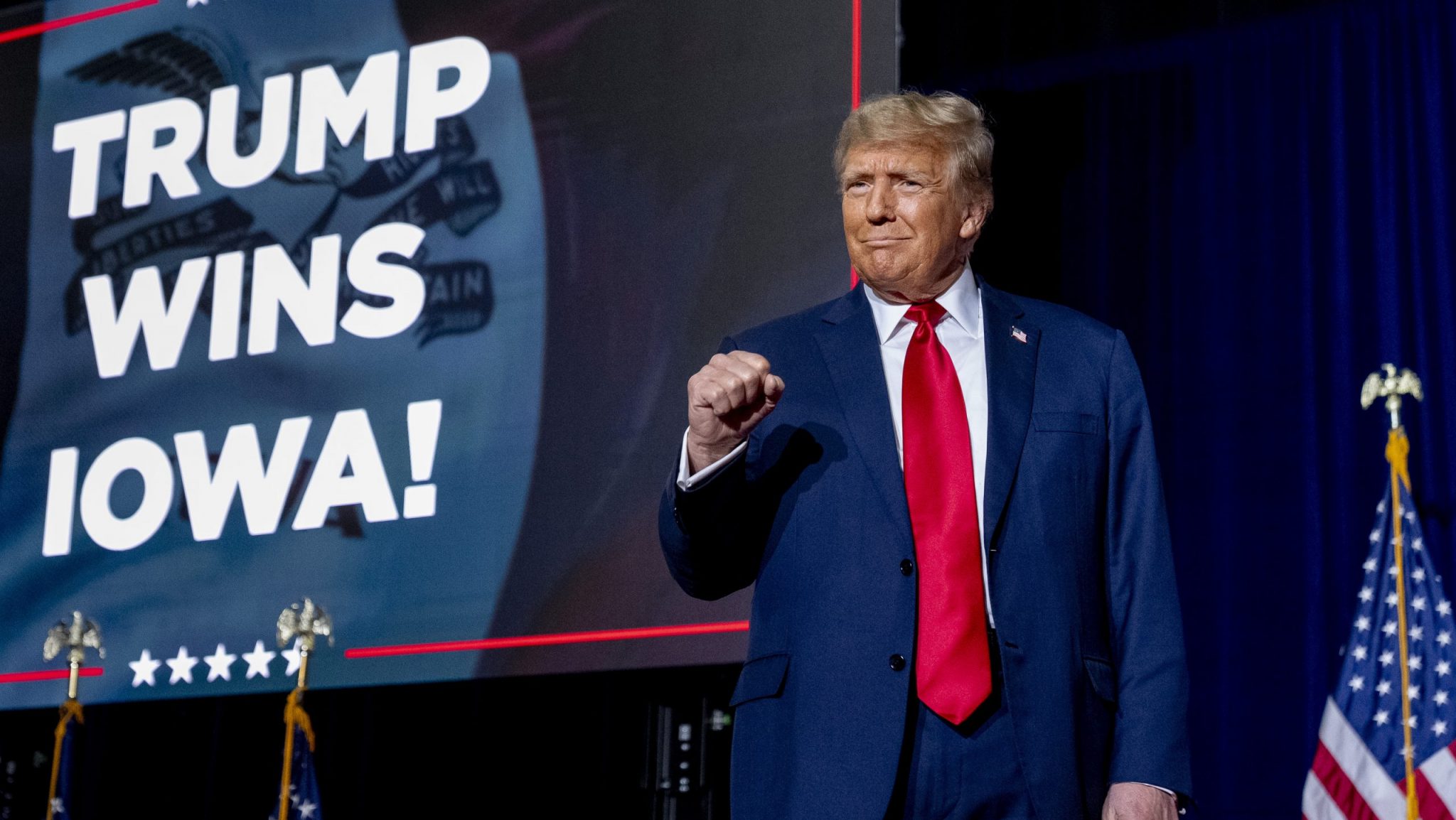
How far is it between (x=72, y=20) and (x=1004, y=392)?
12.9 ft

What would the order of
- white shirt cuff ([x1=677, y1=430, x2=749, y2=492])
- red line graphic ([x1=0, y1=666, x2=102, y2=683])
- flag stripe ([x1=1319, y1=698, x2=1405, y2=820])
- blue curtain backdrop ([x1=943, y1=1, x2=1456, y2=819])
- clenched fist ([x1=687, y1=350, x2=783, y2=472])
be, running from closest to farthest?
clenched fist ([x1=687, y1=350, x2=783, y2=472]) → white shirt cuff ([x1=677, y1=430, x2=749, y2=492]) → flag stripe ([x1=1319, y1=698, x2=1405, y2=820]) → red line graphic ([x1=0, y1=666, x2=102, y2=683]) → blue curtain backdrop ([x1=943, y1=1, x2=1456, y2=819])

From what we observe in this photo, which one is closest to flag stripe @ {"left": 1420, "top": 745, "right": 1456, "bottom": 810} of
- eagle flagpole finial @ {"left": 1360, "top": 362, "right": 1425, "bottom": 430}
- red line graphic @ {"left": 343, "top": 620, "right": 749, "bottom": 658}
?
eagle flagpole finial @ {"left": 1360, "top": 362, "right": 1425, "bottom": 430}

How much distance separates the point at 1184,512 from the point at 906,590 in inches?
120

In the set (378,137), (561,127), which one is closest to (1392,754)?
(561,127)

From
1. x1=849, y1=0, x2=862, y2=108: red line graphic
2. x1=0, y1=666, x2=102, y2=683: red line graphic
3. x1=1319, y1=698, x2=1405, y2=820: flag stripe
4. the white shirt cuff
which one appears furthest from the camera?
x1=0, y1=666, x2=102, y2=683: red line graphic

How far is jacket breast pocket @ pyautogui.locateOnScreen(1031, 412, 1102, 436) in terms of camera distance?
6.18ft

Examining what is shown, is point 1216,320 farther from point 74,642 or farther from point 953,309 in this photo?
point 74,642

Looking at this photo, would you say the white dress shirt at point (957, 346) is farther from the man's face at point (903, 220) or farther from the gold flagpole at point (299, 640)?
the gold flagpole at point (299, 640)

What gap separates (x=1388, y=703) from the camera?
3.91 metres

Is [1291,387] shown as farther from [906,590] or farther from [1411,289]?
[906,590]

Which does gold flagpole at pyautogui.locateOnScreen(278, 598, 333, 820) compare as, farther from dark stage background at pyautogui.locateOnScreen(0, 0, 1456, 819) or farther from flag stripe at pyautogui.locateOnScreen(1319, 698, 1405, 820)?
flag stripe at pyautogui.locateOnScreen(1319, 698, 1405, 820)


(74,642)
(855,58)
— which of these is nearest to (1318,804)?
(855,58)

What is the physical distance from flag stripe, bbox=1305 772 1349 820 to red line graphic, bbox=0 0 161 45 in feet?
12.4

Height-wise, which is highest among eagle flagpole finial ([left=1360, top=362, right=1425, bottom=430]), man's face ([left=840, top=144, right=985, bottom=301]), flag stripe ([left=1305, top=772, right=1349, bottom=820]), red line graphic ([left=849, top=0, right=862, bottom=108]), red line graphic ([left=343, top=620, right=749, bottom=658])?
red line graphic ([left=849, top=0, right=862, bottom=108])
